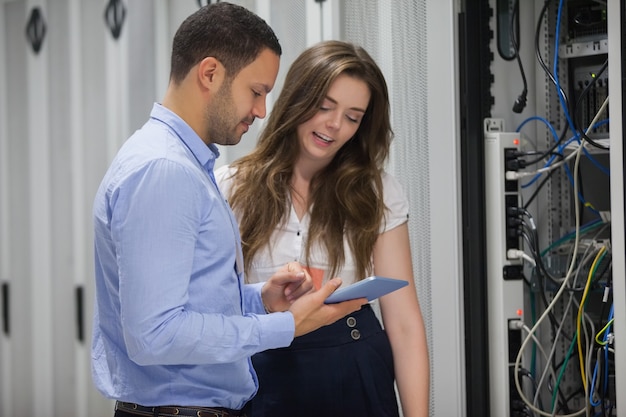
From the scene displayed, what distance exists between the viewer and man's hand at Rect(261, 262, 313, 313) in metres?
1.54

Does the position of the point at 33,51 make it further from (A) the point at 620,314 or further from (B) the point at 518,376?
(A) the point at 620,314

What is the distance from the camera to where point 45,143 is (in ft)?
11.7

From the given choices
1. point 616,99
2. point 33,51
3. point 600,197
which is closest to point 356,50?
point 616,99

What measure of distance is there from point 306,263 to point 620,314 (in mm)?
881

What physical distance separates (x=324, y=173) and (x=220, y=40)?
75 cm

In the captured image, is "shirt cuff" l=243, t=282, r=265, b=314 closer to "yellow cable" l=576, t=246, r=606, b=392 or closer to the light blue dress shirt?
the light blue dress shirt

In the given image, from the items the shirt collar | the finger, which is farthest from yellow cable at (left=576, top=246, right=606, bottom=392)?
the shirt collar

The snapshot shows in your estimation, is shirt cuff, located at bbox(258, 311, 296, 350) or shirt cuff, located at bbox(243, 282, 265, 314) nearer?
shirt cuff, located at bbox(258, 311, 296, 350)

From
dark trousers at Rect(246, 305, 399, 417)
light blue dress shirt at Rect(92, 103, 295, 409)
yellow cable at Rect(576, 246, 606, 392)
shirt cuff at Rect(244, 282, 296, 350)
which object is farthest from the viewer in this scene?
yellow cable at Rect(576, 246, 606, 392)

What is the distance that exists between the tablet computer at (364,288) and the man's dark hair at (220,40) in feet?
1.45

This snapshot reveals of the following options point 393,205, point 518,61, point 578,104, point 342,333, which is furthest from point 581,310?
point 342,333

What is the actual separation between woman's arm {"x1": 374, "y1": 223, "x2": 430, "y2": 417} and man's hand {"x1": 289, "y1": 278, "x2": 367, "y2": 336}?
461 mm

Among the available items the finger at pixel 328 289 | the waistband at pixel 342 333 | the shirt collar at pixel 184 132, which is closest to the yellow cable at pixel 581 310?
the waistband at pixel 342 333

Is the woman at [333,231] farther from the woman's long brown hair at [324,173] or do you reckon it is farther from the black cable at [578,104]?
the black cable at [578,104]
